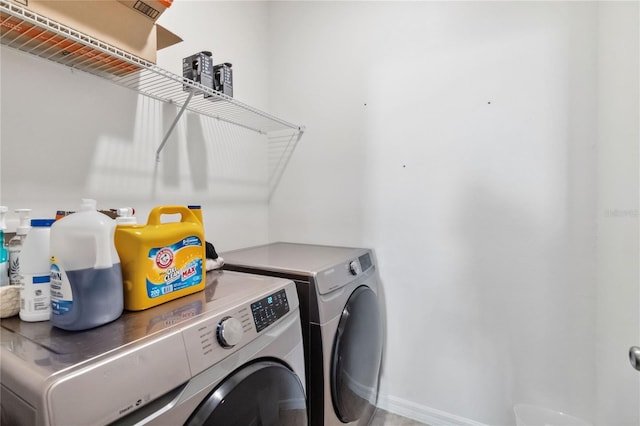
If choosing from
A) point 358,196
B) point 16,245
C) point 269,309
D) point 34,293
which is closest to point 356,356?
point 269,309

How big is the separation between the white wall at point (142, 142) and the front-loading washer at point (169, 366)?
0.63m

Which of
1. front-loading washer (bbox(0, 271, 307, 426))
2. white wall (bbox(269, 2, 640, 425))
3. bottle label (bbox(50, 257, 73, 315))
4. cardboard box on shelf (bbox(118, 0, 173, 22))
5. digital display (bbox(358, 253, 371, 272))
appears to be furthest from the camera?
digital display (bbox(358, 253, 371, 272))

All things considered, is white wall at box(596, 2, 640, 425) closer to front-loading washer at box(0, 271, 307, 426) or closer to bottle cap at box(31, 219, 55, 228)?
front-loading washer at box(0, 271, 307, 426)

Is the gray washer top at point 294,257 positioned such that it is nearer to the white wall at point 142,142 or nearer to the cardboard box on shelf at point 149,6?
the white wall at point 142,142

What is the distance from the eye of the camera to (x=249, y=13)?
2.14 meters

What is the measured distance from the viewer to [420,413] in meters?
1.84

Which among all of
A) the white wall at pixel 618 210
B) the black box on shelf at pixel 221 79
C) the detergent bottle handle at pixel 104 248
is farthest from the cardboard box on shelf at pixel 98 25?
the white wall at pixel 618 210

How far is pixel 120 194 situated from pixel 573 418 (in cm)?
237

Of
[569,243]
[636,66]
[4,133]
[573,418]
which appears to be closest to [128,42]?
[4,133]

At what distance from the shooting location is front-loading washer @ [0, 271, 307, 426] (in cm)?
53

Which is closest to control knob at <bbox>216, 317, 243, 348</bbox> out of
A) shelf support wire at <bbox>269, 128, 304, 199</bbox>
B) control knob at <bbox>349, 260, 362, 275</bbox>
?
control knob at <bbox>349, 260, 362, 275</bbox>

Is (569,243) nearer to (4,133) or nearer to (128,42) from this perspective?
(128,42)

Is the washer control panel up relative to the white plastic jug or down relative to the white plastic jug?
down

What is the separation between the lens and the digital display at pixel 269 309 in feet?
2.98
